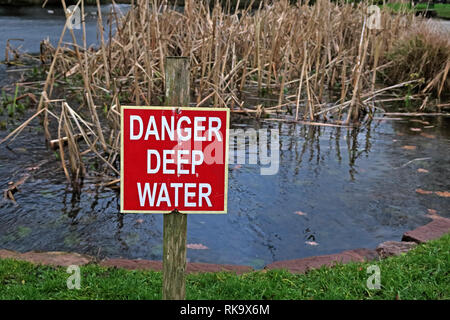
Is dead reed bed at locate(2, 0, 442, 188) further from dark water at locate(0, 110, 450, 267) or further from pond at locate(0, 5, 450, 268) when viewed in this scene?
dark water at locate(0, 110, 450, 267)

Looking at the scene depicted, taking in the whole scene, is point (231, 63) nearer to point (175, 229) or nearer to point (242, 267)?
point (242, 267)

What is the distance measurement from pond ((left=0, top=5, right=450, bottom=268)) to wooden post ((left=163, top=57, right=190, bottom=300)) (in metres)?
1.83

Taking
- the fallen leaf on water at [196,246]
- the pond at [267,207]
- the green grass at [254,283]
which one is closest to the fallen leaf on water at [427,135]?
the pond at [267,207]

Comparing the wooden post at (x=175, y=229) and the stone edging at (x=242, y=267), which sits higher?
the wooden post at (x=175, y=229)

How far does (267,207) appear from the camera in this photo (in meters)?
5.54

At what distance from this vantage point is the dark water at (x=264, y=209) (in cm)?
475

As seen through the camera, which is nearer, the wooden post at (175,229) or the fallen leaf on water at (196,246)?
the wooden post at (175,229)

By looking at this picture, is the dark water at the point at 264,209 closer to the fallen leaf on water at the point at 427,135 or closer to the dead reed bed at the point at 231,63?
the fallen leaf on water at the point at 427,135

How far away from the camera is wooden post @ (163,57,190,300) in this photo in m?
2.55

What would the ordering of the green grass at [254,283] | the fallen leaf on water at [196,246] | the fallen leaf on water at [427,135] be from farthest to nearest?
1. the fallen leaf on water at [427,135]
2. the fallen leaf on water at [196,246]
3. the green grass at [254,283]

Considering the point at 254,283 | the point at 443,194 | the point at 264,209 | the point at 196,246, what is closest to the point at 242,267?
the point at 254,283

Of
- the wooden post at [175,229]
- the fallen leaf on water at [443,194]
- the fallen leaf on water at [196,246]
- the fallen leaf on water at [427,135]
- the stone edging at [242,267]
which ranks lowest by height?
the fallen leaf on water at [196,246]

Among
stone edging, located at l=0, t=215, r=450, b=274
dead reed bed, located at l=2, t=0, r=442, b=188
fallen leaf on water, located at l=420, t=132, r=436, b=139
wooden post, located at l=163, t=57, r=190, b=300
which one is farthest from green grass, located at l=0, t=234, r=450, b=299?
fallen leaf on water, located at l=420, t=132, r=436, b=139

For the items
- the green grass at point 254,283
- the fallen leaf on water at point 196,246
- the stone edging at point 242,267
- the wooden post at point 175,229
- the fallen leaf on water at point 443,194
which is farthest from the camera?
the fallen leaf on water at point 443,194
